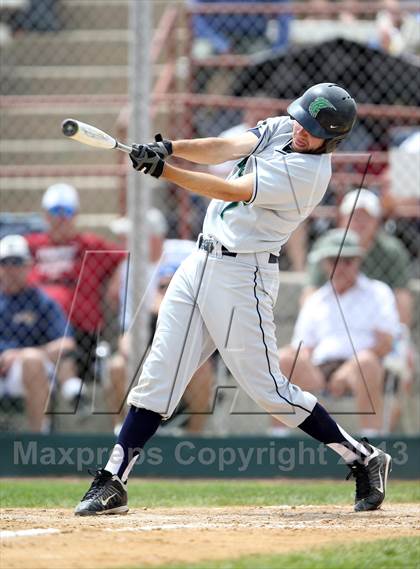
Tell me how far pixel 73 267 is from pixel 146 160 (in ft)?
13.0

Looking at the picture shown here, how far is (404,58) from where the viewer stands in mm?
9500

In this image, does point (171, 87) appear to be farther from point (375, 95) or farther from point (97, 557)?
point (97, 557)

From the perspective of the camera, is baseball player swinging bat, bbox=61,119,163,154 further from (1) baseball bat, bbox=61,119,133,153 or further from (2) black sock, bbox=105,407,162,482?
(2) black sock, bbox=105,407,162,482

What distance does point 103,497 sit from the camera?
5.32 m

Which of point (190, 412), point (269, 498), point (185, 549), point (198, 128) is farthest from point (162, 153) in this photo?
point (198, 128)

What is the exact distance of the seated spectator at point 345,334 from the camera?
8.16 meters

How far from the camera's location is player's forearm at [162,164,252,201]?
5102 millimetres

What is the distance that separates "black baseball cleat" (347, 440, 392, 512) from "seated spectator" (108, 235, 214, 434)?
256 centimetres

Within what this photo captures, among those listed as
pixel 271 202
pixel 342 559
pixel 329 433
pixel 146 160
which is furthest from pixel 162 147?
pixel 342 559

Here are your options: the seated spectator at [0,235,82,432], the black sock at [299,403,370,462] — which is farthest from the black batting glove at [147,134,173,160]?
the seated spectator at [0,235,82,432]

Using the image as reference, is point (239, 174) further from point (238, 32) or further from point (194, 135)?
point (238, 32)

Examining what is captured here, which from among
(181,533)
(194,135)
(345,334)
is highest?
(194,135)

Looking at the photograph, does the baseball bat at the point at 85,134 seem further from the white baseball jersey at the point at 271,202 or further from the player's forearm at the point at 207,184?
the white baseball jersey at the point at 271,202

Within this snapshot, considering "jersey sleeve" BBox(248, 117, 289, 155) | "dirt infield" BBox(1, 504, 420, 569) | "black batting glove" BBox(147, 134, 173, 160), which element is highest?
"jersey sleeve" BBox(248, 117, 289, 155)
